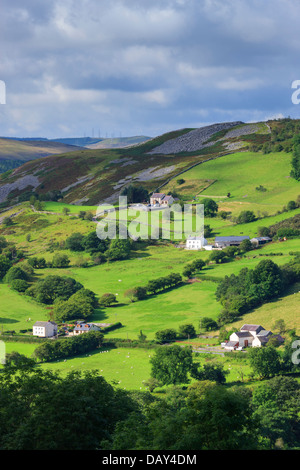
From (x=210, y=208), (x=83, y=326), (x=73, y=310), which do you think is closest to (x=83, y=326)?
(x=83, y=326)

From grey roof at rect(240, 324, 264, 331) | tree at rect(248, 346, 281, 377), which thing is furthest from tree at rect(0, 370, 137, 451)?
grey roof at rect(240, 324, 264, 331)

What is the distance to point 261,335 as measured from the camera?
7844 cm

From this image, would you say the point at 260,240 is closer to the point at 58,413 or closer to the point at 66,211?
the point at 66,211

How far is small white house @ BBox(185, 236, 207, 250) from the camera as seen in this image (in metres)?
124

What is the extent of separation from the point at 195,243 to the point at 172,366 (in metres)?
58.1

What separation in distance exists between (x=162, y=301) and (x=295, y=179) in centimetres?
6858

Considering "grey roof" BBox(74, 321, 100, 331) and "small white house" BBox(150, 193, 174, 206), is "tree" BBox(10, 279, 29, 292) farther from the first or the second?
"small white house" BBox(150, 193, 174, 206)

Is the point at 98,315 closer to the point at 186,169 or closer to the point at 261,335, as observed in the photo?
the point at 261,335

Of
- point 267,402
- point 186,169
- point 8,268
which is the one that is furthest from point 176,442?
point 186,169

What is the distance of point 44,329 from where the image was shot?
89688mm

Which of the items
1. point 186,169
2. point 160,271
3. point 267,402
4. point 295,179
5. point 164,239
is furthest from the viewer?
point 186,169

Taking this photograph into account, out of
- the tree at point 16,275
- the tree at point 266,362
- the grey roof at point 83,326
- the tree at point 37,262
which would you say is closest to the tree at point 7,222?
the tree at point 37,262

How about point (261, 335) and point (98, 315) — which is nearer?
point (261, 335)

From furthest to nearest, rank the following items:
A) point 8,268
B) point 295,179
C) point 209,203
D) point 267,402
→ 1. point 295,179
2. point 209,203
3. point 8,268
4. point 267,402
